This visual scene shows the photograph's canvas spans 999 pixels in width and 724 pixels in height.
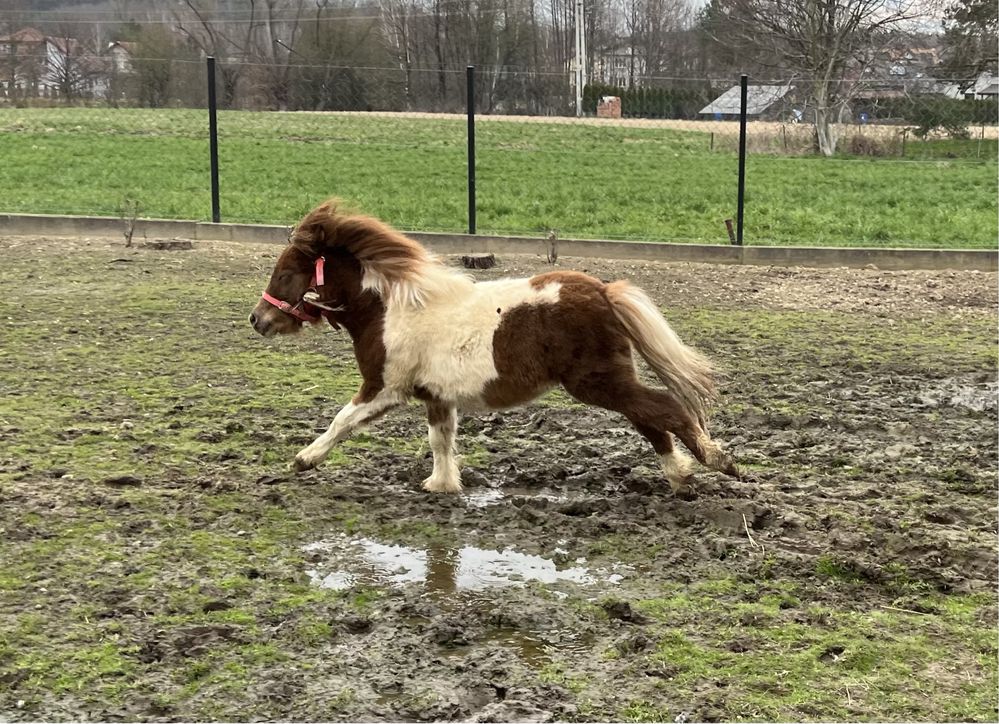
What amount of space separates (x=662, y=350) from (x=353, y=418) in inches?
60.4

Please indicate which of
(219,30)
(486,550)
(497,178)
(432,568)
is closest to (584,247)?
(497,178)

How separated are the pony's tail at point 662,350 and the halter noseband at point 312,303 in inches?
57.5

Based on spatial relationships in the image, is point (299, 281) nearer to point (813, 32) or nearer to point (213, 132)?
point (213, 132)

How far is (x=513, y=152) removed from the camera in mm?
17188

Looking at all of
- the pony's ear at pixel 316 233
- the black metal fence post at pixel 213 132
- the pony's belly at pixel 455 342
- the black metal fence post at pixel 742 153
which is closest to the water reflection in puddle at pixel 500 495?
the pony's belly at pixel 455 342

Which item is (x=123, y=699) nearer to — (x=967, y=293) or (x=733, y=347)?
(x=733, y=347)

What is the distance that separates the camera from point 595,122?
16.1 metres

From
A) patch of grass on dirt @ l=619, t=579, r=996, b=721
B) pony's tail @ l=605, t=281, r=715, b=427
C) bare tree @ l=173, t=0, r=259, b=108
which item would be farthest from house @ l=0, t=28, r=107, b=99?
patch of grass on dirt @ l=619, t=579, r=996, b=721

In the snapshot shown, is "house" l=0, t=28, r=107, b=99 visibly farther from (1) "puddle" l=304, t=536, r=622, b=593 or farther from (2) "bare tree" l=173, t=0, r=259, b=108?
(1) "puddle" l=304, t=536, r=622, b=593

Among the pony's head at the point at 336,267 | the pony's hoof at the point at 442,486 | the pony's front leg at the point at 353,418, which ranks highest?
the pony's head at the point at 336,267

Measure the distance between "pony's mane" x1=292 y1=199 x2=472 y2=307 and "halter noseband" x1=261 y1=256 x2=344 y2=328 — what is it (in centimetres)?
11

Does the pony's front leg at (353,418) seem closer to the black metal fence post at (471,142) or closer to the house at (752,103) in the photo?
the black metal fence post at (471,142)

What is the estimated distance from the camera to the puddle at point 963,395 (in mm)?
6898

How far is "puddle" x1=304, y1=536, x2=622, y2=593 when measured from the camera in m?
4.33
